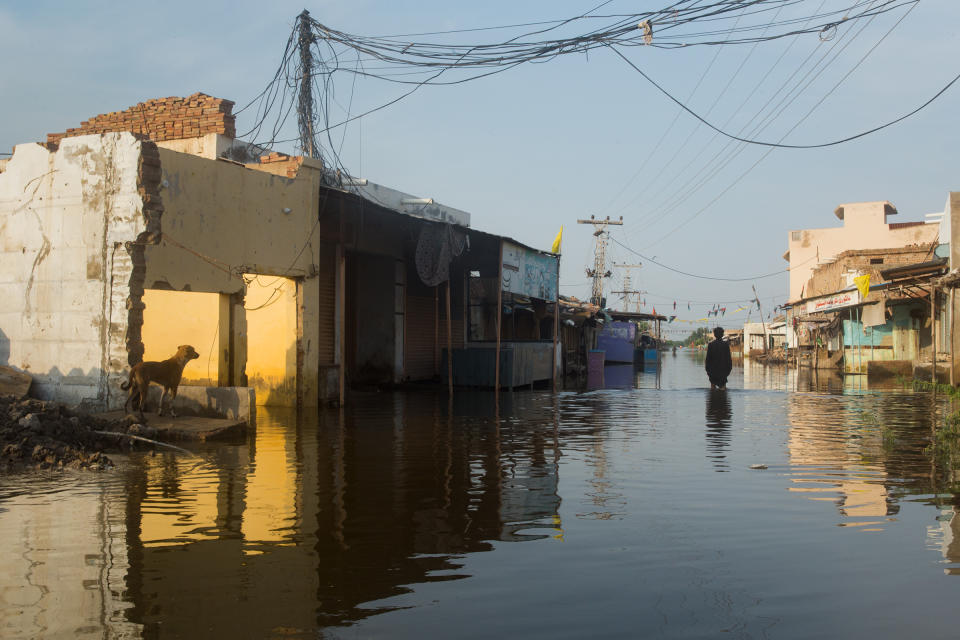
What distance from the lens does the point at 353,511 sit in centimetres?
658

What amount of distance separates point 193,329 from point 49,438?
644 cm

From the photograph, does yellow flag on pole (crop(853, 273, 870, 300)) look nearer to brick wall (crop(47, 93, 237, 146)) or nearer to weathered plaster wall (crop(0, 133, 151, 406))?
brick wall (crop(47, 93, 237, 146))

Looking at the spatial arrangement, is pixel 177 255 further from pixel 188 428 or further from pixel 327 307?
pixel 327 307

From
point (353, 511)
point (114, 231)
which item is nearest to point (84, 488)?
point (353, 511)

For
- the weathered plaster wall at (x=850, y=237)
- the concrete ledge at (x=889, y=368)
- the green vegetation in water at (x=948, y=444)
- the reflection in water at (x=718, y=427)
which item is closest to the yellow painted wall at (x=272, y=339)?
the reflection in water at (x=718, y=427)

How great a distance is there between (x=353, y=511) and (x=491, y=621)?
2.70 meters

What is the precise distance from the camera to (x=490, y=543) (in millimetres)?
5625

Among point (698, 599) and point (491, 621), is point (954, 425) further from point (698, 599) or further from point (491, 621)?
point (491, 621)

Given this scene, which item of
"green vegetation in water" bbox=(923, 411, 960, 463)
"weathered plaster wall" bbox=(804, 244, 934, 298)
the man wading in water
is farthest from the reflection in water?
"weathered plaster wall" bbox=(804, 244, 934, 298)

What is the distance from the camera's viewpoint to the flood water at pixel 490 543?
13.5 feet

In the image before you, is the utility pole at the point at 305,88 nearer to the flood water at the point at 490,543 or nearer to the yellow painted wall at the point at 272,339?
the yellow painted wall at the point at 272,339

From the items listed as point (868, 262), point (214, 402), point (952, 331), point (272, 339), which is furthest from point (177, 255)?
point (868, 262)

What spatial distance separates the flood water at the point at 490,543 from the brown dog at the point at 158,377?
1988 mm

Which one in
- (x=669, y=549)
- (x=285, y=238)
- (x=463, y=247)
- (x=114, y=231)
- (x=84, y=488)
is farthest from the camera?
(x=463, y=247)
